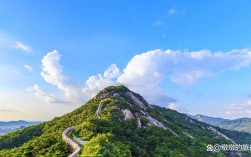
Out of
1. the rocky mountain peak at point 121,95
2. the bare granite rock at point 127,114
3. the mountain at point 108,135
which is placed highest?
the rocky mountain peak at point 121,95

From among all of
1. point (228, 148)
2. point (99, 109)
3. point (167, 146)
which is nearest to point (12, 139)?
point (99, 109)

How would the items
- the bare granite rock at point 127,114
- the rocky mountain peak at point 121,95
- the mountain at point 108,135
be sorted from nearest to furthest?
1. the mountain at point 108,135
2. the bare granite rock at point 127,114
3. the rocky mountain peak at point 121,95

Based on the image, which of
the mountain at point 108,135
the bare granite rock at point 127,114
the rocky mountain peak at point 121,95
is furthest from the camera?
the rocky mountain peak at point 121,95

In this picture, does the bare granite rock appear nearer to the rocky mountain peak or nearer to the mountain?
the mountain

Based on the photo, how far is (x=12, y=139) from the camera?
74.2 meters

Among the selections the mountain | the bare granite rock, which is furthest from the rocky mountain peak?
the bare granite rock

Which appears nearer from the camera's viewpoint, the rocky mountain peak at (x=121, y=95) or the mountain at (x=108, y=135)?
the mountain at (x=108, y=135)

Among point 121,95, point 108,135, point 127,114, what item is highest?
point 121,95

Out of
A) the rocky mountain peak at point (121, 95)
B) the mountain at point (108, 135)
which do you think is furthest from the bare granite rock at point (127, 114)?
the rocky mountain peak at point (121, 95)

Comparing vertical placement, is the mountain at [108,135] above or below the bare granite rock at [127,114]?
below

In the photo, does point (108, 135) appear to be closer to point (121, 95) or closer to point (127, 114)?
point (127, 114)

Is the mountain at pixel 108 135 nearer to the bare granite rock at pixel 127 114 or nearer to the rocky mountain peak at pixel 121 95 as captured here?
the bare granite rock at pixel 127 114

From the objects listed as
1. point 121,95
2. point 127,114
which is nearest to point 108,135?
point 127,114

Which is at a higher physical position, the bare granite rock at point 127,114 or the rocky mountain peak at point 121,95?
the rocky mountain peak at point 121,95
